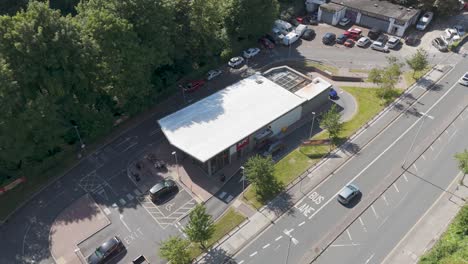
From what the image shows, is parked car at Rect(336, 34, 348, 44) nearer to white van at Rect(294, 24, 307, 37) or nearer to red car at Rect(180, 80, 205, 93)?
white van at Rect(294, 24, 307, 37)

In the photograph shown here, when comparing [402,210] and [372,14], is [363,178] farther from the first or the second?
[372,14]

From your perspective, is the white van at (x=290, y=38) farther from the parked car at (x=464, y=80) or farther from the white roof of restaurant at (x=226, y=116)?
the parked car at (x=464, y=80)

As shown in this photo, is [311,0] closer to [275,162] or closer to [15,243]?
[275,162]

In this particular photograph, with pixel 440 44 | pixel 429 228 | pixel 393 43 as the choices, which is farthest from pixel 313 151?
pixel 440 44

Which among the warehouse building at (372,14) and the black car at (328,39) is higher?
the warehouse building at (372,14)

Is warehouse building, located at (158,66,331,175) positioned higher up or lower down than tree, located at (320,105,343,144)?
higher up

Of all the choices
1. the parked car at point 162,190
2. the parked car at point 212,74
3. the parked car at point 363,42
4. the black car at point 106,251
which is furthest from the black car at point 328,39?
the black car at point 106,251

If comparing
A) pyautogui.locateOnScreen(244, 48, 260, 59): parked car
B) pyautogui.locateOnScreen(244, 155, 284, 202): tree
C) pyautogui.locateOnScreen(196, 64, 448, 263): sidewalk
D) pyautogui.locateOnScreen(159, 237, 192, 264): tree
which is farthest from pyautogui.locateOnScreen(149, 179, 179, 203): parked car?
pyautogui.locateOnScreen(244, 48, 260, 59): parked car
